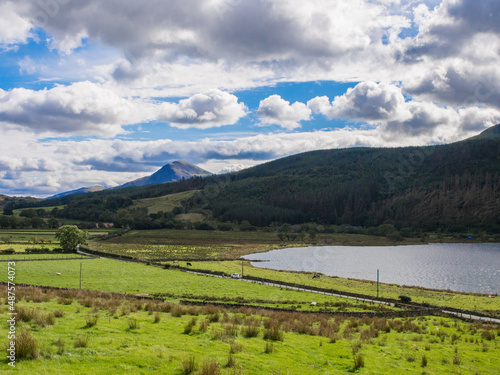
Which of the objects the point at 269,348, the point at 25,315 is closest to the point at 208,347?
the point at 269,348

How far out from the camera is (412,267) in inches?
3388

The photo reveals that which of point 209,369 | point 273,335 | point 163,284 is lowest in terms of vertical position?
point 163,284

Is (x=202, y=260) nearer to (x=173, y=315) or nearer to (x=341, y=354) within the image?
(x=173, y=315)

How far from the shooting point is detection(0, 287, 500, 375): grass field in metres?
10.8

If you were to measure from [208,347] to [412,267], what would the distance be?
3265 inches

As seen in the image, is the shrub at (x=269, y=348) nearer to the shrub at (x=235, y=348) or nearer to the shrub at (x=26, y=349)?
the shrub at (x=235, y=348)

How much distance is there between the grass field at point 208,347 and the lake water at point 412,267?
47.6 metres

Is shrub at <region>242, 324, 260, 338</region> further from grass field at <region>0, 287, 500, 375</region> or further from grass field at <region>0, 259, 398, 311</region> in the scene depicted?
grass field at <region>0, 259, 398, 311</region>

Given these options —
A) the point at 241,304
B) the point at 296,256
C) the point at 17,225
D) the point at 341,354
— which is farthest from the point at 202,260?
the point at 17,225

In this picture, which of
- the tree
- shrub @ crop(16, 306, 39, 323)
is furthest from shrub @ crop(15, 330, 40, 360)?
the tree

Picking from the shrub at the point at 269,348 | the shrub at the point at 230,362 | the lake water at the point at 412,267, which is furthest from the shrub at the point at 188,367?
the lake water at the point at 412,267

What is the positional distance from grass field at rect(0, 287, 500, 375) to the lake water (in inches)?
1876

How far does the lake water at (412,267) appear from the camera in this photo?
67625 millimetres

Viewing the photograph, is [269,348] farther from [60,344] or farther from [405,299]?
[405,299]
